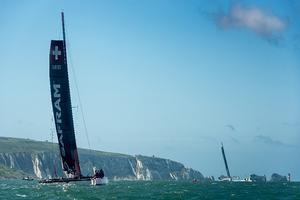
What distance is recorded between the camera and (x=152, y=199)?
68.4 m

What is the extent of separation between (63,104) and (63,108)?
2.19 ft

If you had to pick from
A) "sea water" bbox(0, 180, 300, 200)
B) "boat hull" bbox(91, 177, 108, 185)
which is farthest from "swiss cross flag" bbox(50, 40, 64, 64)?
"boat hull" bbox(91, 177, 108, 185)

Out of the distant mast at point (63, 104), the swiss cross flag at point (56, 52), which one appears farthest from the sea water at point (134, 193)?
the swiss cross flag at point (56, 52)

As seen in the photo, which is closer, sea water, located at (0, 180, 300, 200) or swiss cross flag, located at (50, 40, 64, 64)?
sea water, located at (0, 180, 300, 200)

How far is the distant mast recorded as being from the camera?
9631cm

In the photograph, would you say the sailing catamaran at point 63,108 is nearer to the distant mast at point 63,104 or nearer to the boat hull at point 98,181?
the distant mast at point 63,104

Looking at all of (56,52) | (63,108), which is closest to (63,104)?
(63,108)

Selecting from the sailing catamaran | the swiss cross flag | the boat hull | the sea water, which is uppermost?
the swiss cross flag

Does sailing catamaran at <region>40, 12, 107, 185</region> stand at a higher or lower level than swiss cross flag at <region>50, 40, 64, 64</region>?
lower

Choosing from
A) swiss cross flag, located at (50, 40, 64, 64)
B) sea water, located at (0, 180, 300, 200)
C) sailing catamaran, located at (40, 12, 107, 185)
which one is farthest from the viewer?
sailing catamaran, located at (40, 12, 107, 185)

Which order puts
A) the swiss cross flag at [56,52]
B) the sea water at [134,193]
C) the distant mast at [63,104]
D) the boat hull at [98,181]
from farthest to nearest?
the boat hull at [98,181], the distant mast at [63,104], the swiss cross flag at [56,52], the sea water at [134,193]

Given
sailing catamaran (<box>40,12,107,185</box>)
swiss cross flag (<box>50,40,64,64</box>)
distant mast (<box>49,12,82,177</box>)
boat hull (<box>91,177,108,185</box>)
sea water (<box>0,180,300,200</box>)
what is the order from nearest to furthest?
sea water (<box>0,180,300,200</box>), swiss cross flag (<box>50,40,64,64</box>), sailing catamaran (<box>40,12,107,185</box>), distant mast (<box>49,12,82,177</box>), boat hull (<box>91,177,108,185</box>)

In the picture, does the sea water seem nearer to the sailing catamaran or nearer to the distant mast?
the sailing catamaran

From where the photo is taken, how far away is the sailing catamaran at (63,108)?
9619 centimetres
